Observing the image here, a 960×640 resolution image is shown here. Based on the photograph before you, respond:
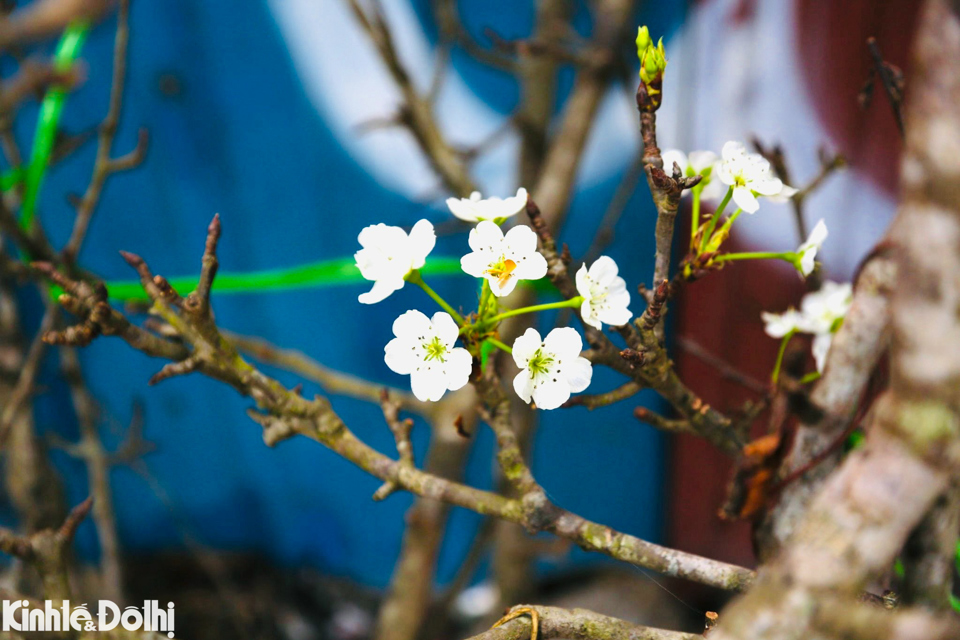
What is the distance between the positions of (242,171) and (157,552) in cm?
108

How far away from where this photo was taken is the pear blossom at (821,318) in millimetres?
730

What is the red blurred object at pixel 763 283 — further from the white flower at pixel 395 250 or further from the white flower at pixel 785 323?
the white flower at pixel 395 250

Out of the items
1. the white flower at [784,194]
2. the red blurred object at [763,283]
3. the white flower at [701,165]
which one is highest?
the red blurred object at [763,283]

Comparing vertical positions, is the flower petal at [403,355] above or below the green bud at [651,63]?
below

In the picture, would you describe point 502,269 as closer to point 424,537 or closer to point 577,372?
point 577,372

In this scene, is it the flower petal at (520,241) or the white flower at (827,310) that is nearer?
the flower petal at (520,241)

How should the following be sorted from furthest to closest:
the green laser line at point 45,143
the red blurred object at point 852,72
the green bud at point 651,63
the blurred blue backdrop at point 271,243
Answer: the blurred blue backdrop at point 271,243, the red blurred object at point 852,72, the green laser line at point 45,143, the green bud at point 651,63

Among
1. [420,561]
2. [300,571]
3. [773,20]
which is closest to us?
[420,561]

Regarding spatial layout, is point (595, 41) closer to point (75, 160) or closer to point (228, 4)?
point (228, 4)

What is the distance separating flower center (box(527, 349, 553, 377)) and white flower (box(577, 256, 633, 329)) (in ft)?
0.13

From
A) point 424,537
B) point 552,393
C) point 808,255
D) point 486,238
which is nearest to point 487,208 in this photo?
point 486,238

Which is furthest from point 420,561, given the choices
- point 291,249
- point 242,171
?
point 242,171

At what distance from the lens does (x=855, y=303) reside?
676mm

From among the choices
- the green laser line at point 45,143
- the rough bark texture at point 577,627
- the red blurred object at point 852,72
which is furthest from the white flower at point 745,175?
the red blurred object at point 852,72
